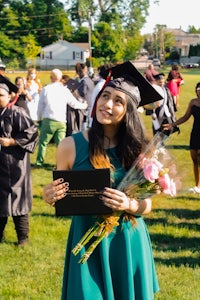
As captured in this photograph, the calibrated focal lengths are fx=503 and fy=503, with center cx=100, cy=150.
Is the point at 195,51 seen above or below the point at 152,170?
above

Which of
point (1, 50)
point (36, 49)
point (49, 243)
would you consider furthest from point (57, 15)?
point (49, 243)

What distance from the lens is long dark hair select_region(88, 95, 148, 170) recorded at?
286 cm

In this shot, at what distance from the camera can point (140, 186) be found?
2.76 meters

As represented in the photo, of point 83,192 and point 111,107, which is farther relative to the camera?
point 111,107

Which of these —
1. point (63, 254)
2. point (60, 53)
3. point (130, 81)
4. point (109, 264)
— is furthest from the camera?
point (60, 53)

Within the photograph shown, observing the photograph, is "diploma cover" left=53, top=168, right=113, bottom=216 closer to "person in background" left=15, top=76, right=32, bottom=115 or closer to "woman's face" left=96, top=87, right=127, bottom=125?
"woman's face" left=96, top=87, right=127, bottom=125

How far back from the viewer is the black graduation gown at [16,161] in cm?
542

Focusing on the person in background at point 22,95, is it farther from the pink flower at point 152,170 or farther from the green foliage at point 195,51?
the green foliage at point 195,51

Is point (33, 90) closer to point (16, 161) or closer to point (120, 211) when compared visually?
point (16, 161)

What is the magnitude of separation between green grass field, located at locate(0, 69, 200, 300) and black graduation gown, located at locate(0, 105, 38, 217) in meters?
0.55

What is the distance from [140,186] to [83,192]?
1.08 feet

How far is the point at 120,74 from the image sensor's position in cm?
309

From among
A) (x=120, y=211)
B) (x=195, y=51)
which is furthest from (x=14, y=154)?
(x=195, y=51)

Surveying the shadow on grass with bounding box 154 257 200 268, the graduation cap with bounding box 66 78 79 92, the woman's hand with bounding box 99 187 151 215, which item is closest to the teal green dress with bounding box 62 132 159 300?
the woman's hand with bounding box 99 187 151 215
